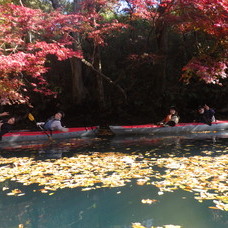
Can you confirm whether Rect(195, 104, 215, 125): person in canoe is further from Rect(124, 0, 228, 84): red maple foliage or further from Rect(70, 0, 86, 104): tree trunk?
Rect(70, 0, 86, 104): tree trunk

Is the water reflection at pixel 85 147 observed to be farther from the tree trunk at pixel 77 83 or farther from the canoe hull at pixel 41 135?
the tree trunk at pixel 77 83

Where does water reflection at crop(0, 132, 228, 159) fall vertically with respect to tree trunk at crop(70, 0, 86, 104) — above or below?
below

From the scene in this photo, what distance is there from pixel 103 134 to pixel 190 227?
10037 millimetres

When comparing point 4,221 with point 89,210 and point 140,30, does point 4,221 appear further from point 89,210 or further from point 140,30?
point 140,30

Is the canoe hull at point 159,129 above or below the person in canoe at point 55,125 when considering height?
below

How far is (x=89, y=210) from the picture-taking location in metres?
3.98

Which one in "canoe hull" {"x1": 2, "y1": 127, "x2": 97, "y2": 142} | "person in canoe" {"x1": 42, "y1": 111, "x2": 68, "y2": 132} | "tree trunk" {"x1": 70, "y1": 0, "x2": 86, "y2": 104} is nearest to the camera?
"canoe hull" {"x1": 2, "y1": 127, "x2": 97, "y2": 142}

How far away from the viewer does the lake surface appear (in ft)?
11.9

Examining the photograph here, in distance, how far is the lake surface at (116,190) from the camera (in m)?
3.64

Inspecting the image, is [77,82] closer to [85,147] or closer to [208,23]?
[85,147]

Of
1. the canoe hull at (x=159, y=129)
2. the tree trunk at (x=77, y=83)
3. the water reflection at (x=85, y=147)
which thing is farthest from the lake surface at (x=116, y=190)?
the tree trunk at (x=77, y=83)

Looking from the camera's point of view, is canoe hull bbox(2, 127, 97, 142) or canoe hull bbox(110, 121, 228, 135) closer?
canoe hull bbox(2, 127, 97, 142)

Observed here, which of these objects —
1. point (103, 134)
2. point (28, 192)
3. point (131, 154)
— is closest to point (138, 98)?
point (103, 134)

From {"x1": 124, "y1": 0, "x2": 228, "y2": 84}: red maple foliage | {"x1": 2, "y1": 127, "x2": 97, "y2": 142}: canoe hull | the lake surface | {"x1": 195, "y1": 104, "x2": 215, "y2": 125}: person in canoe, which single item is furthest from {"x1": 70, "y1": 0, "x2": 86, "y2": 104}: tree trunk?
the lake surface
